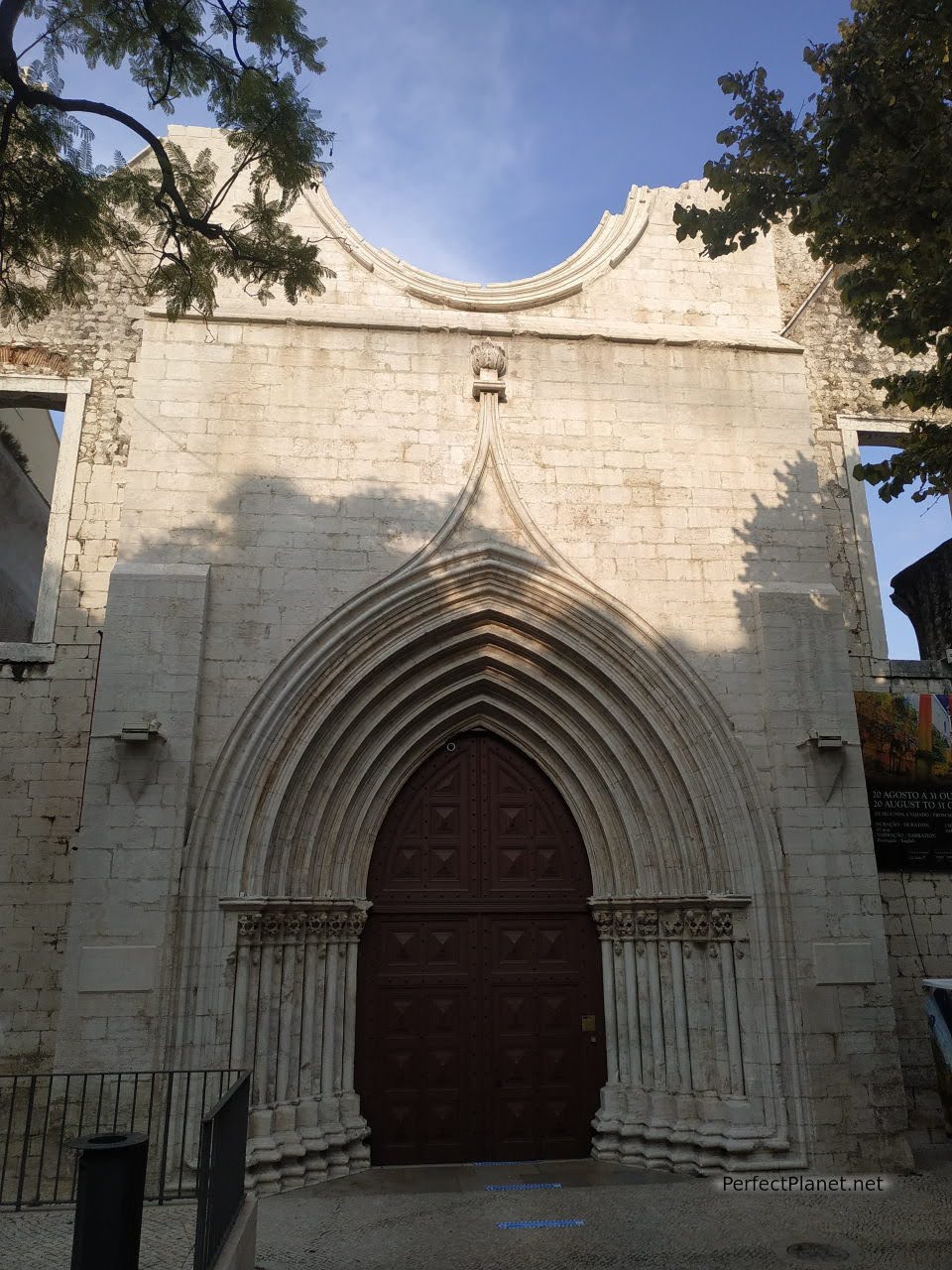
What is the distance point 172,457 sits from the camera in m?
7.87

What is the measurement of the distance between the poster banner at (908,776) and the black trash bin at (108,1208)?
6.78 meters

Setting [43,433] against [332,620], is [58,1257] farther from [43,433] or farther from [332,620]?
[43,433]

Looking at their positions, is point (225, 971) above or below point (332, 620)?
below

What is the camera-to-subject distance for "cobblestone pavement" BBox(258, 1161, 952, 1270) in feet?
17.0

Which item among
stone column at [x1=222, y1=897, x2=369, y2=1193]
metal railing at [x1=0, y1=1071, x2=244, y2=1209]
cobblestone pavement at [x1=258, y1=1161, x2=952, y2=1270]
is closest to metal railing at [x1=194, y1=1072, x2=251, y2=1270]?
cobblestone pavement at [x1=258, y1=1161, x2=952, y2=1270]

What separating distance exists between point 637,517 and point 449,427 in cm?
186

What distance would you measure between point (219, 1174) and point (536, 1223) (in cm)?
256

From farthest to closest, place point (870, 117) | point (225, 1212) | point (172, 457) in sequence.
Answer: point (172, 457) → point (870, 117) → point (225, 1212)

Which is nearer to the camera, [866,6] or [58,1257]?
[58,1257]

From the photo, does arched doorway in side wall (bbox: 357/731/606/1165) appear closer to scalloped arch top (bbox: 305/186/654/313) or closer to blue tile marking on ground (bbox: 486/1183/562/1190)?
blue tile marking on ground (bbox: 486/1183/562/1190)

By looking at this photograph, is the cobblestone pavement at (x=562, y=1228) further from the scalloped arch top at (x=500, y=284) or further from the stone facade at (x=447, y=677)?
the scalloped arch top at (x=500, y=284)

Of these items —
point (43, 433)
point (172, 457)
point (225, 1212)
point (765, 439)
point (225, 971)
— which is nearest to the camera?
point (225, 1212)

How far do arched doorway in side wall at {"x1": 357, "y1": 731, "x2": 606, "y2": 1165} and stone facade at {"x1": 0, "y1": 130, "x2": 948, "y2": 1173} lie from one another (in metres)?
0.25

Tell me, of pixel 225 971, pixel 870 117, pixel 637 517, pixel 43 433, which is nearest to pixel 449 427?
pixel 637 517
